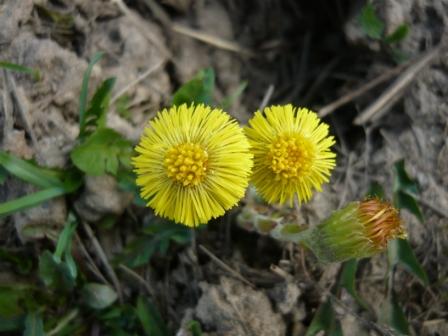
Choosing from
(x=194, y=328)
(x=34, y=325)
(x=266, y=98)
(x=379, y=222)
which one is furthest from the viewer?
(x=266, y=98)

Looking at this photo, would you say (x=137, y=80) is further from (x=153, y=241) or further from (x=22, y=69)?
(x=153, y=241)

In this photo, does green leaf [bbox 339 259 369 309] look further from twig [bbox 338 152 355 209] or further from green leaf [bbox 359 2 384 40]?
green leaf [bbox 359 2 384 40]

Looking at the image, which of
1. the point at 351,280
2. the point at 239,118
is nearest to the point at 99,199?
the point at 239,118

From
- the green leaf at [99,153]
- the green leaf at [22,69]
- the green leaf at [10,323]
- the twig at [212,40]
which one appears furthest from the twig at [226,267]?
the twig at [212,40]

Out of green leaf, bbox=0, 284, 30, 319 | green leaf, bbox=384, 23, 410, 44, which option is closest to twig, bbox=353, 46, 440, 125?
green leaf, bbox=384, 23, 410, 44

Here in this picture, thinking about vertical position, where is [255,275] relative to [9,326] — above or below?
above

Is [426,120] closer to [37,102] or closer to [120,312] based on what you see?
[120,312]

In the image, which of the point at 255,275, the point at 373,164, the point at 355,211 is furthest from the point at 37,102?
the point at 373,164
